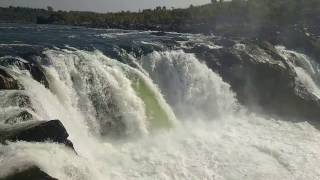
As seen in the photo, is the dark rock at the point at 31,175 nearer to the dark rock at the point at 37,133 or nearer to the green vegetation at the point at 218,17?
the dark rock at the point at 37,133

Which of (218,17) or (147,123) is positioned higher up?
(218,17)

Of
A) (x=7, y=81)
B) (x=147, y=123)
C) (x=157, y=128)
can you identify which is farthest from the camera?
(x=157, y=128)

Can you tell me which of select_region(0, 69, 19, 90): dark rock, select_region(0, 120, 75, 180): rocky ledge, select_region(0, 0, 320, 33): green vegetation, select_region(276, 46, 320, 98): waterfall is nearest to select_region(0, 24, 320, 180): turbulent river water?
select_region(0, 120, 75, 180): rocky ledge

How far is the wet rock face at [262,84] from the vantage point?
2052cm

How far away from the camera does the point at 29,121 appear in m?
9.40

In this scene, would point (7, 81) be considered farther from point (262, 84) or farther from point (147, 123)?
point (262, 84)

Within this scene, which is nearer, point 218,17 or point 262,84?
point 262,84

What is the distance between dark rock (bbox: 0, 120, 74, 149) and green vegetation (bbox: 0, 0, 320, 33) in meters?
36.8

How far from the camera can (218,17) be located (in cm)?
5916

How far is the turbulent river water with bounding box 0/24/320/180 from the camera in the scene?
1070 centimetres

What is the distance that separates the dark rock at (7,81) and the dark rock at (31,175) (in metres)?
4.13

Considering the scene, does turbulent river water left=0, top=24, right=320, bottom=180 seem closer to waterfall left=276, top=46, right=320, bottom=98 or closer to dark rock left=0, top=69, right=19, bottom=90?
dark rock left=0, top=69, right=19, bottom=90

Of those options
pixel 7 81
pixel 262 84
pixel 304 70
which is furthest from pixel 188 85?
pixel 304 70

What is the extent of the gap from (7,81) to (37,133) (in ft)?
10.4
